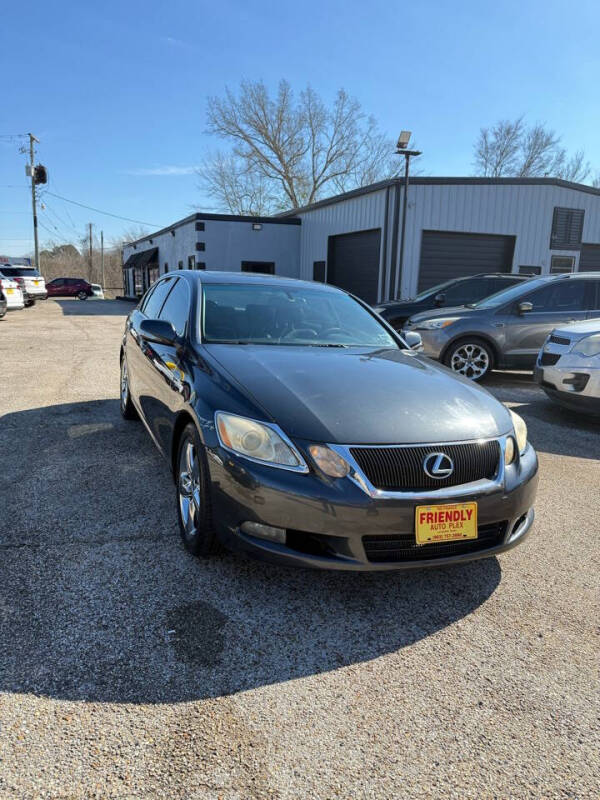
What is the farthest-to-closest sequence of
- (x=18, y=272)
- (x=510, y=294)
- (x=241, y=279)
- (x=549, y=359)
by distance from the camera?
(x=18, y=272) < (x=510, y=294) < (x=549, y=359) < (x=241, y=279)

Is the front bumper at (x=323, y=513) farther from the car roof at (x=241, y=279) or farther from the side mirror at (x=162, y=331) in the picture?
the car roof at (x=241, y=279)

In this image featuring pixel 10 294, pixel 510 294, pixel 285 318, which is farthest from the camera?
pixel 10 294

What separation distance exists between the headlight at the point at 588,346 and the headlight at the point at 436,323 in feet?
7.49

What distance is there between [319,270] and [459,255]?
5.91 meters

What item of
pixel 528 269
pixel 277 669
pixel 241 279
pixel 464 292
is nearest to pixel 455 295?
pixel 464 292

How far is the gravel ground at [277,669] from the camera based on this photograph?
5.56ft

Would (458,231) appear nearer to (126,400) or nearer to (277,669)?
(126,400)

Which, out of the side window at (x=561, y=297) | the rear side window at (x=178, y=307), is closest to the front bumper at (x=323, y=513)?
the rear side window at (x=178, y=307)

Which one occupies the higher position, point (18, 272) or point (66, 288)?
point (18, 272)

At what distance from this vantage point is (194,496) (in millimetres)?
2904

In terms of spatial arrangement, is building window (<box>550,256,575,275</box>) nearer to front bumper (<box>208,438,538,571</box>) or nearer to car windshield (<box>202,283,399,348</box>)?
car windshield (<box>202,283,399,348</box>)

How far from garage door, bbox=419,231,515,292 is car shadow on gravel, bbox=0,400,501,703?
46.6 feet

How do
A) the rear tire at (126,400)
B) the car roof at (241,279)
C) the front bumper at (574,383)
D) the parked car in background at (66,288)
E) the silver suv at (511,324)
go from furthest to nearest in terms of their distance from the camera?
1. the parked car in background at (66,288)
2. the silver suv at (511,324)
3. the front bumper at (574,383)
4. the rear tire at (126,400)
5. the car roof at (241,279)

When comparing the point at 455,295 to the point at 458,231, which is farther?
the point at 458,231
